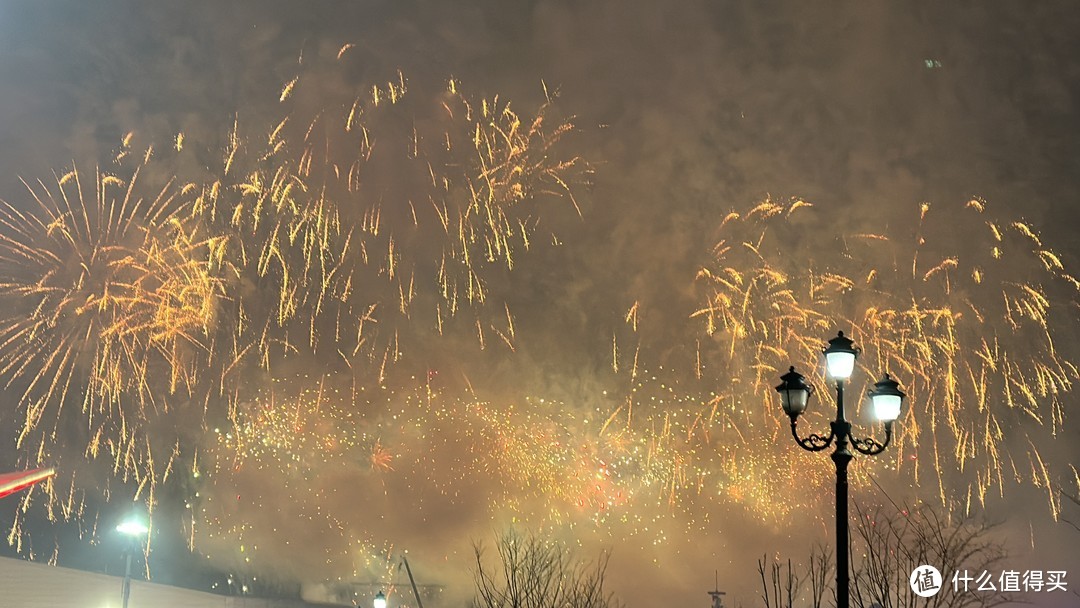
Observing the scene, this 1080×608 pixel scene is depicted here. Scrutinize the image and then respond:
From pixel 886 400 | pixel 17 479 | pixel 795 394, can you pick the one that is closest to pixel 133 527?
pixel 17 479

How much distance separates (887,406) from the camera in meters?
10.5

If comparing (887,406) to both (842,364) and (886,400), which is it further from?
(842,364)

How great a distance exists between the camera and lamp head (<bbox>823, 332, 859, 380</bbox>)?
34.4 feet

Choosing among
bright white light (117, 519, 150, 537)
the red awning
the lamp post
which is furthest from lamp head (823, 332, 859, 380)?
the red awning

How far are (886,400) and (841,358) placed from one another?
0.64 m

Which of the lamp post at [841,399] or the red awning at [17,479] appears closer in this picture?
the lamp post at [841,399]

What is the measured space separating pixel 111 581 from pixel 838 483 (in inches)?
1913

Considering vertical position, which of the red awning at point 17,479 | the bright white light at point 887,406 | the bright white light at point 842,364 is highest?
the red awning at point 17,479

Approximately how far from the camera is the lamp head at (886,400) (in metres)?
10.5

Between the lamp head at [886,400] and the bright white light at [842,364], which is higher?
the bright white light at [842,364]

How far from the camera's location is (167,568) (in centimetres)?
6588

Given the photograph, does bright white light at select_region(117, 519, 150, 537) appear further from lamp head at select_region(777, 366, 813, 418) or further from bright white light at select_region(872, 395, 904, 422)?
bright white light at select_region(872, 395, 904, 422)

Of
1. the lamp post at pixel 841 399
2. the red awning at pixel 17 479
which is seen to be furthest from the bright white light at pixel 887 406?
the red awning at pixel 17 479

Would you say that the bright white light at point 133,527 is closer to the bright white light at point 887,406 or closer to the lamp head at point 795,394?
the lamp head at point 795,394
